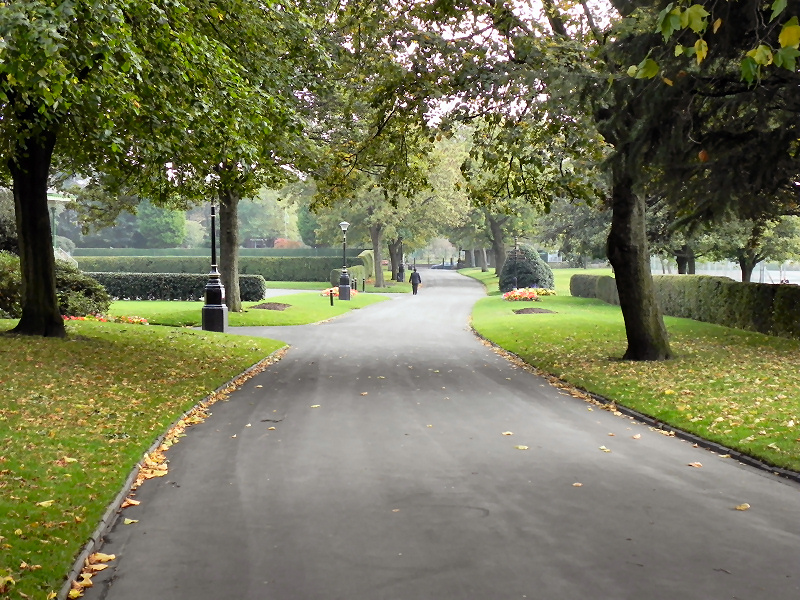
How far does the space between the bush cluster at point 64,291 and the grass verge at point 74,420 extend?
3.45m

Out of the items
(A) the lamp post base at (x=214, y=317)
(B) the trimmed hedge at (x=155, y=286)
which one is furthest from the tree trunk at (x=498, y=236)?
A: (A) the lamp post base at (x=214, y=317)

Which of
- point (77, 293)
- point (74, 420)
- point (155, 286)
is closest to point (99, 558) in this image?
point (74, 420)

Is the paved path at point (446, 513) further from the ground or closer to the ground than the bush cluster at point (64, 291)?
closer to the ground

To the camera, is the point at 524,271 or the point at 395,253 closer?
the point at 524,271

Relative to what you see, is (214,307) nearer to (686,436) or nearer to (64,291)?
(64,291)

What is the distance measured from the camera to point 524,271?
44938 millimetres

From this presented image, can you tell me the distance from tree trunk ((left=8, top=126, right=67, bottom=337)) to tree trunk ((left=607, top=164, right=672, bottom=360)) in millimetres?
11345

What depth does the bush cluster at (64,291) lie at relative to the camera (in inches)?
835

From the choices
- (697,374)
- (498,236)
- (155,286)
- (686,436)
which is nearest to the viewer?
(686,436)

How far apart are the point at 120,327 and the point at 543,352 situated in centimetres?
1060

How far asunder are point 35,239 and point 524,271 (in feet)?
107

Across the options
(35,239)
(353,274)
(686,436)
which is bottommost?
(686,436)

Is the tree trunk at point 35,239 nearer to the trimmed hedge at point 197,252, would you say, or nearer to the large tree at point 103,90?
the large tree at point 103,90

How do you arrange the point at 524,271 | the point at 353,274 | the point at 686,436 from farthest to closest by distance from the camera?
the point at 353,274 < the point at 524,271 < the point at 686,436
